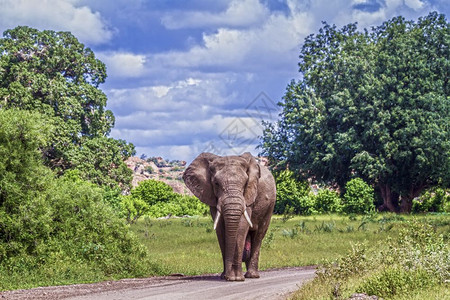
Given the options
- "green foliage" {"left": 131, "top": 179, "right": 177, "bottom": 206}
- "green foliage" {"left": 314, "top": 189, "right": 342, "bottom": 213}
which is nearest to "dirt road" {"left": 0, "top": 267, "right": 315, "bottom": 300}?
"green foliage" {"left": 314, "top": 189, "right": 342, "bottom": 213}

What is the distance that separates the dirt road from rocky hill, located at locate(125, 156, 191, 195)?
90293 mm

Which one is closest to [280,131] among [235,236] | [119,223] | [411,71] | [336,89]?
[336,89]

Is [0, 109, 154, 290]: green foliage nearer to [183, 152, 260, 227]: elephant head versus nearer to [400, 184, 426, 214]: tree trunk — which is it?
[183, 152, 260, 227]: elephant head

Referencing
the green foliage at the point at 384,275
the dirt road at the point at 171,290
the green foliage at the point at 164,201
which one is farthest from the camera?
the green foliage at the point at 164,201

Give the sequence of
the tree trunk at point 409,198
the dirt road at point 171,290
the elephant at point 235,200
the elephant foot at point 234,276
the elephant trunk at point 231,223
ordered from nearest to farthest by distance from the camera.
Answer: the dirt road at point 171,290
the elephant trunk at point 231,223
the elephant at point 235,200
the elephant foot at point 234,276
the tree trunk at point 409,198

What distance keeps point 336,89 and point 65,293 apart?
43.1m

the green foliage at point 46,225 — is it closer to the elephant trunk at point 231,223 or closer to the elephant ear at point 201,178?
the elephant ear at point 201,178

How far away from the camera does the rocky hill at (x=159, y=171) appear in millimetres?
112375

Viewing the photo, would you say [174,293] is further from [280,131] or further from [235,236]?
[280,131]

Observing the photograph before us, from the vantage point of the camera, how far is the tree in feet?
159

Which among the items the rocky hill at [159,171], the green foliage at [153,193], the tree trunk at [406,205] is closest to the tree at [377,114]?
the tree trunk at [406,205]

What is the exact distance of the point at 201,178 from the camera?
16484 mm

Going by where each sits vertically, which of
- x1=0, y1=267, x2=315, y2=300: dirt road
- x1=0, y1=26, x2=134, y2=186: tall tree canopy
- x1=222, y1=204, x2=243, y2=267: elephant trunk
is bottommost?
x1=0, y1=267, x2=315, y2=300: dirt road

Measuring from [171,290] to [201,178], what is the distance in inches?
125
